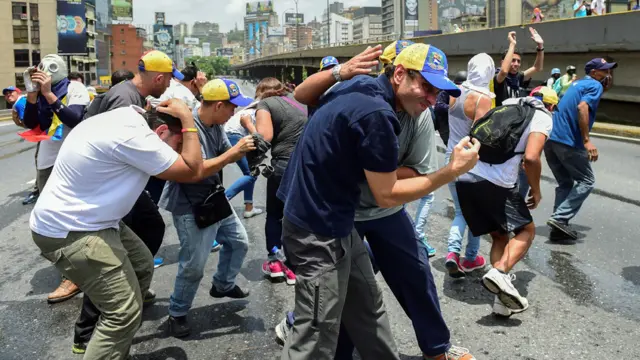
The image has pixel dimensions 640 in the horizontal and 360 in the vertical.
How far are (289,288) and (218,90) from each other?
6.28 ft

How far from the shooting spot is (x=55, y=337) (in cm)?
395

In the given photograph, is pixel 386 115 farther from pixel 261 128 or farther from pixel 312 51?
pixel 312 51

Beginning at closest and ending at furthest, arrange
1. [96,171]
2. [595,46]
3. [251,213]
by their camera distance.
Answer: [96,171], [251,213], [595,46]

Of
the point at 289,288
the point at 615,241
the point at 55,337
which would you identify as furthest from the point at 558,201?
the point at 55,337

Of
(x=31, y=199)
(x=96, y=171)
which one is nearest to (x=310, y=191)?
(x=96, y=171)

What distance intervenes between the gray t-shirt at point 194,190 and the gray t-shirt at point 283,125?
0.77 m

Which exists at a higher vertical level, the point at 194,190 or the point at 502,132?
the point at 502,132

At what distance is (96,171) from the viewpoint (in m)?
2.76

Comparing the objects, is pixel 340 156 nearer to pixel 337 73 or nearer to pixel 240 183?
pixel 337 73

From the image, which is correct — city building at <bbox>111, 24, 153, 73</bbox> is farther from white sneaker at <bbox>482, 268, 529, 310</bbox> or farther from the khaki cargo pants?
the khaki cargo pants

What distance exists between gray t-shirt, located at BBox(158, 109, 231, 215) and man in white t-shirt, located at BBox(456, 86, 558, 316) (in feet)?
6.32

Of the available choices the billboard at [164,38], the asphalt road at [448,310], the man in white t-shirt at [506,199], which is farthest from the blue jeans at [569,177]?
the billboard at [164,38]

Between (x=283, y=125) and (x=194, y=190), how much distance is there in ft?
4.02

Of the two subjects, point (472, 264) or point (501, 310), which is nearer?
point (501, 310)
